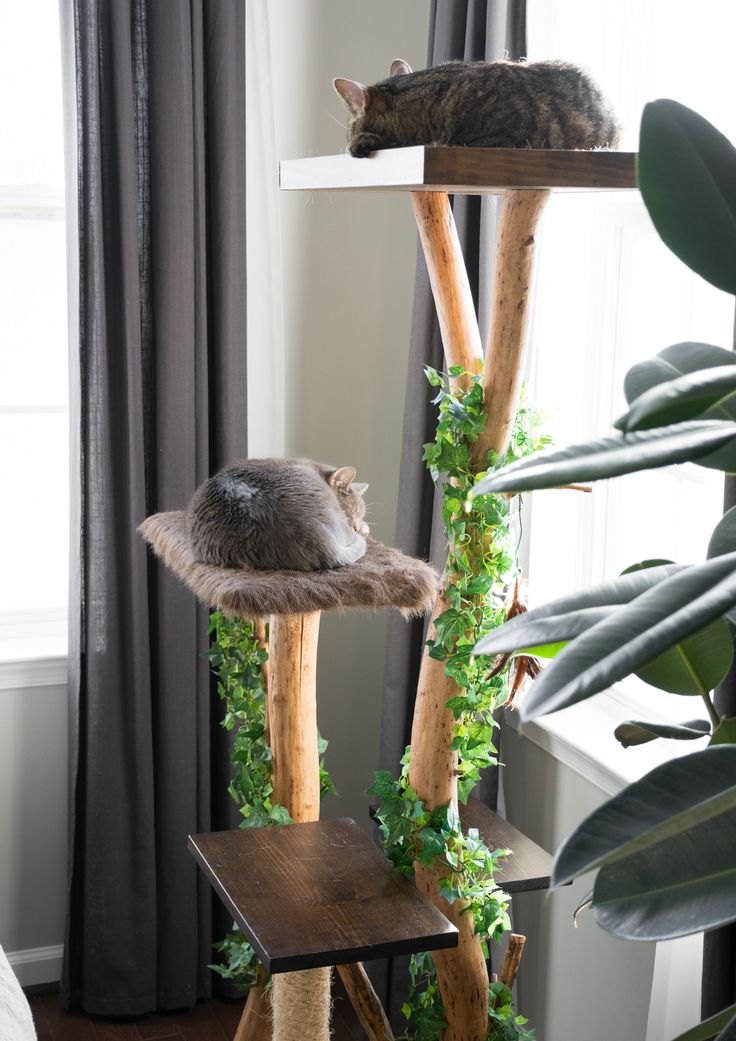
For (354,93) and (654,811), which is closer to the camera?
(654,811)

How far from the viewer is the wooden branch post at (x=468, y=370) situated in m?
1.57

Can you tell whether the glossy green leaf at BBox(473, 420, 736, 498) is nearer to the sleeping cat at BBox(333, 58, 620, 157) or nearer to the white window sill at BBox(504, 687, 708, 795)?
the sleeping cat at BBox(333, 58, 620, 157)

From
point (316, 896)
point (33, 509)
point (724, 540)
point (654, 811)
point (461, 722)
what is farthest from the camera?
point (33, 509)

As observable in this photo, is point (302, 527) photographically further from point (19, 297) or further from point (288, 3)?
point (288, 3)

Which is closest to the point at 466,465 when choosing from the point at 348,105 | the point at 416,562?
the point at 416,562

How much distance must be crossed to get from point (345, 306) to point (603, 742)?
1260mm

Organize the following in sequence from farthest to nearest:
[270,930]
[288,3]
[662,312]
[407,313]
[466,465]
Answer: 1. [407,313]
2. [288,3]
3. [662,312]
4. [466,465]
5. [270,930]

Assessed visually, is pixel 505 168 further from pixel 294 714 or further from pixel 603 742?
pixel 603 742

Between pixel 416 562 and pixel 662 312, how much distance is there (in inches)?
32.4

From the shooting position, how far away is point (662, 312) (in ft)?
7.34

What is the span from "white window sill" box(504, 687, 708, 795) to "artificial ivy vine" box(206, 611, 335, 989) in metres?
0.45

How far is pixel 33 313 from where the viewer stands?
269 centimetres

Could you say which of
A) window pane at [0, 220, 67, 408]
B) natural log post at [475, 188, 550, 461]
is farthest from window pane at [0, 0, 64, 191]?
natural log post at [475, 188, 550, 461]

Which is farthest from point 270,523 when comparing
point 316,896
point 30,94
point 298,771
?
point 30,94
